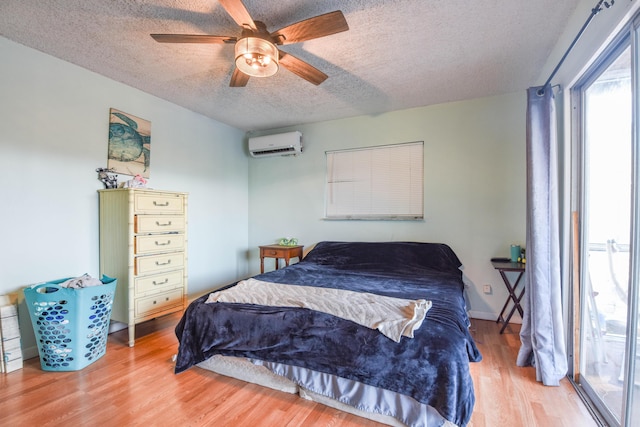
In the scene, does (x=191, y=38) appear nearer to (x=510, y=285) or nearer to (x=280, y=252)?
(x=280, y=252)

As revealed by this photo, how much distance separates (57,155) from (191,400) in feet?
7.46

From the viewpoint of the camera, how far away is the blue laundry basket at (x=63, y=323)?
205 cm

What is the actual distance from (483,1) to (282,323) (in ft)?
7.58

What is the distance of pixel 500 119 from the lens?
10.3 feet

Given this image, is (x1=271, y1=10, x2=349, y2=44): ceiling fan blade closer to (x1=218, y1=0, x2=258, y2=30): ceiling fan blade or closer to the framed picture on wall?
(x1=218, y1=0, x2=258, y2=30): ceiling fan blade

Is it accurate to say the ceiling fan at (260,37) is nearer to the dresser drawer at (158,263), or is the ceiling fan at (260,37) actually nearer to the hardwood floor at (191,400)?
the dresser drawer at (158,263)

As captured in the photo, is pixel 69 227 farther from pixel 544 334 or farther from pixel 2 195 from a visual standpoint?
pixel 544 334

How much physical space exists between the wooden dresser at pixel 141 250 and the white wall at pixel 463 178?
186 cm

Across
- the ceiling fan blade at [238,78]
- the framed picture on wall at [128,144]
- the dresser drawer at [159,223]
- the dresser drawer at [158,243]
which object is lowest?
the dresser drawer at [158,243]

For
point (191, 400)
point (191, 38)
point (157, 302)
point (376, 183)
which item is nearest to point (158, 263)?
point (157, 302)

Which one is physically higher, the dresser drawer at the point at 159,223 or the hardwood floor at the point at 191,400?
the dresser drawer at the point at 159,223

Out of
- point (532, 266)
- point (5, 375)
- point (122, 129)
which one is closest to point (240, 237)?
point (122, 129)

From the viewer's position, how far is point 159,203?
9.01 feet

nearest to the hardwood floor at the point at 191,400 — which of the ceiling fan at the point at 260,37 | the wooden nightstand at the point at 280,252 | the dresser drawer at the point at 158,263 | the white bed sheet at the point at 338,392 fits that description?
the white bed sheet at the point at 338,392
